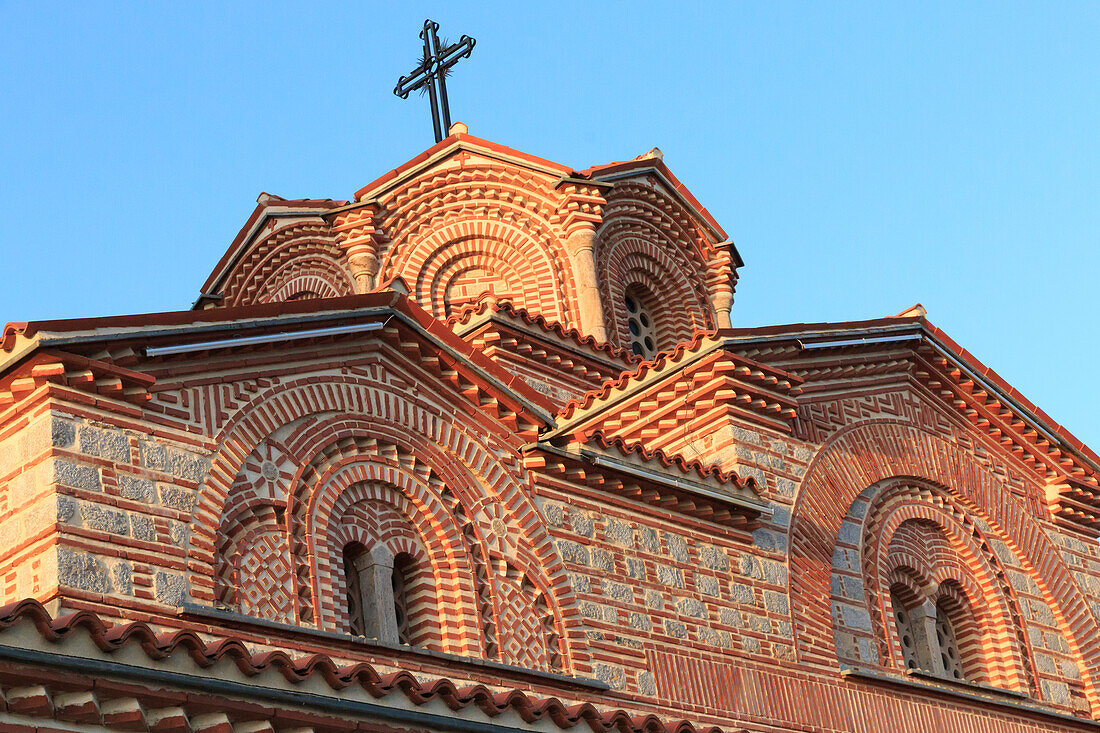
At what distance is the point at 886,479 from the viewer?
1395 centimetres

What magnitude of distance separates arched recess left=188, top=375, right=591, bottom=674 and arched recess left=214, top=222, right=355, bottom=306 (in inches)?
247

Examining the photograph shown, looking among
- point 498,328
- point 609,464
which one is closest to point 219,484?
point 609,464

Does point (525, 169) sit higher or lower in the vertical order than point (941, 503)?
higher

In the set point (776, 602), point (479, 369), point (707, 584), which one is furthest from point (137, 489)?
point (776, 602)

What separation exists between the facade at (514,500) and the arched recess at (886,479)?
0.03 m

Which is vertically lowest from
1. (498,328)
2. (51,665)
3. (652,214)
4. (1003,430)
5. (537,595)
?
(51,665)

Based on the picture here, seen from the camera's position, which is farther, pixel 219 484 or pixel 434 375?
pixel 434 375

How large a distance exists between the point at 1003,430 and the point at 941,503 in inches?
54.0

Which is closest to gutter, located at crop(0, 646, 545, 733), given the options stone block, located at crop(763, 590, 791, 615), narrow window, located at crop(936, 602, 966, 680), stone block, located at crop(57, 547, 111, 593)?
stone block, located at crop(57, 547, 111, 593)

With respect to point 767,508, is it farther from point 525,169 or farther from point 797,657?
point 525,169

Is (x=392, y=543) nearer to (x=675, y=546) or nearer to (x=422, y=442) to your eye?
(x=422, y=442)

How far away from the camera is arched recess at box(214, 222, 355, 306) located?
1702 centimetres

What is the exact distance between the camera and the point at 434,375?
428 inches

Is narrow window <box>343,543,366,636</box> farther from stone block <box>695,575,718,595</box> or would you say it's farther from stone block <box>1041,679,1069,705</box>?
stone block <box>1041,679,1069,705</box>
